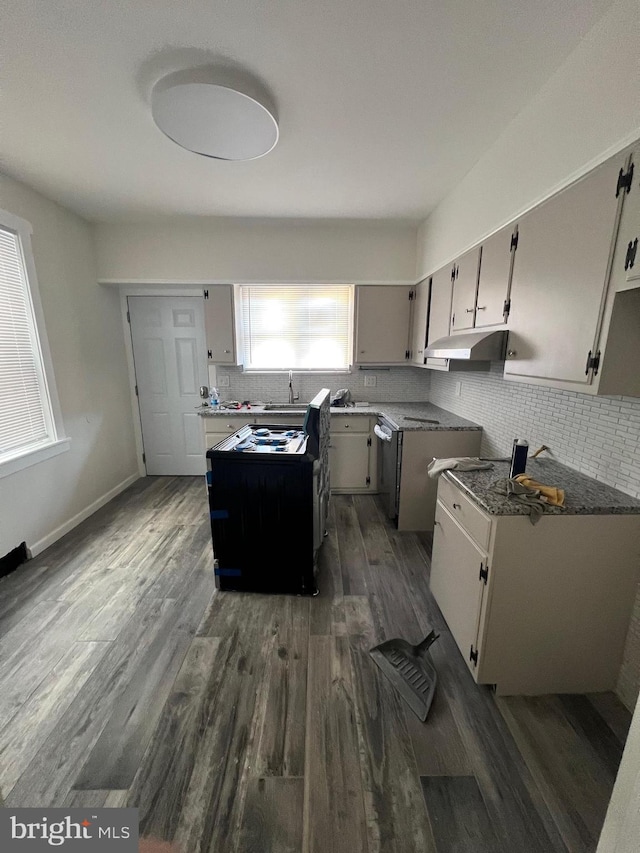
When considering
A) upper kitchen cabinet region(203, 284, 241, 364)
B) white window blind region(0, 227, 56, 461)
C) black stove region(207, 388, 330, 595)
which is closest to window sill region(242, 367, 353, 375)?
upper kitchen cabinet region(203, 284, 241, 364)

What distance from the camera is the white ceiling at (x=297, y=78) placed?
3.92ft

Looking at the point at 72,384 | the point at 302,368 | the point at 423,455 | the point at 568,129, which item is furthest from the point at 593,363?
the point at 72,384

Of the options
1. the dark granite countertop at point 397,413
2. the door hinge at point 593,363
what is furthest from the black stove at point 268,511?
the door hinge at point 593,363

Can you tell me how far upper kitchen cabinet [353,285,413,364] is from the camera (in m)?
3.40

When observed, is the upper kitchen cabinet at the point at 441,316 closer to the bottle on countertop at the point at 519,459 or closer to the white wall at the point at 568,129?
the white wall at the point at 568,129

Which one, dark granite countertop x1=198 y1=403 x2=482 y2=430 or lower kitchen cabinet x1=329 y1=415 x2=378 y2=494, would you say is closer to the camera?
dark granite countertop x1=198 y1=403 x2=482 y2=430

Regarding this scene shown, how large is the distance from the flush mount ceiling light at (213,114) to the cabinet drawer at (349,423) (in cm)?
215

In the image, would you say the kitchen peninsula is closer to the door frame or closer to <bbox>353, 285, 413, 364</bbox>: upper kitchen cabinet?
<bbox>353, 285, 413, 364</bbox>: upper kitchen cabinet

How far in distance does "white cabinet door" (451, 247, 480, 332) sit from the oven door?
95cm

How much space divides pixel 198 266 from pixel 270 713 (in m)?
3.64

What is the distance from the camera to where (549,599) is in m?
1.38

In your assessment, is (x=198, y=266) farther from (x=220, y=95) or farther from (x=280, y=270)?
(x=220, y=95)

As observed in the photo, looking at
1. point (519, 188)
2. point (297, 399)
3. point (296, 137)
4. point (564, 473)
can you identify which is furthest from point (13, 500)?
point (519, 188)

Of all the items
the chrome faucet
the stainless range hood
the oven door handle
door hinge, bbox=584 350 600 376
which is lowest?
the oven door handle
